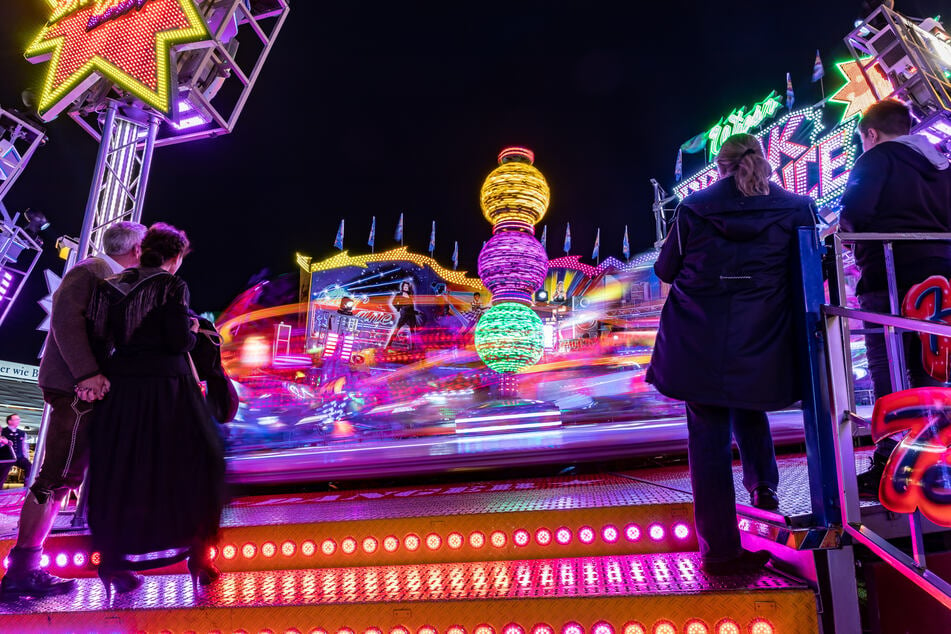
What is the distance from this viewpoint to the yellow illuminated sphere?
6.94m

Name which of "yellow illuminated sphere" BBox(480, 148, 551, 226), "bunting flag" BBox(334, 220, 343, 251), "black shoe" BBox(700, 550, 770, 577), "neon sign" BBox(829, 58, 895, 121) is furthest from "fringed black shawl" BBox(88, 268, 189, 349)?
"bunting flag" BBox(334, 220, 343, 251)

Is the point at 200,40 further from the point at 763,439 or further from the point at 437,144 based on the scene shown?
the point at 437,144

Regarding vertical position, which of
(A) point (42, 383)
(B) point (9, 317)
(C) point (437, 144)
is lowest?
(A) point (42, 383)

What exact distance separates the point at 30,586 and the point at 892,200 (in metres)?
4.32

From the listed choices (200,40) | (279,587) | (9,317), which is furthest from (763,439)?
(9,317)

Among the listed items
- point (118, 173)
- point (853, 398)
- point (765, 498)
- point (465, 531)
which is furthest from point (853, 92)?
point (118, 173)

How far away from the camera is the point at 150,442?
238 centimetres

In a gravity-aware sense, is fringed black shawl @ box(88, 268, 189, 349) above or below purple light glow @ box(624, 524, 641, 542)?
above

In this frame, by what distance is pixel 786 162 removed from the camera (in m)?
11.7

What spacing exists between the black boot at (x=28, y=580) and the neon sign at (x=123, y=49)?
434 centimetres

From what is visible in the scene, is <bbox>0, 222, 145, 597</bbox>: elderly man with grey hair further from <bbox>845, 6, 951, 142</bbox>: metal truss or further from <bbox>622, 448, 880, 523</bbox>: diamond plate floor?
<bbox>845, 6, 951, 142</bbox>: metal truss

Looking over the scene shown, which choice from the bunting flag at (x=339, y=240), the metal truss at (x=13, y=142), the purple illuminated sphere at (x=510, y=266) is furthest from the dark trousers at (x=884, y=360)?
the bunting flag at (x=339, y=240)

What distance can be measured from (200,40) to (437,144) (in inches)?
542

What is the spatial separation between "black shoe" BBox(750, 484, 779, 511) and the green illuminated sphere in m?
4.41
